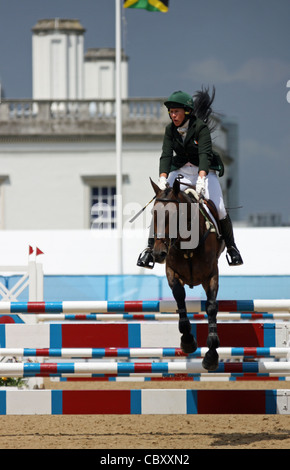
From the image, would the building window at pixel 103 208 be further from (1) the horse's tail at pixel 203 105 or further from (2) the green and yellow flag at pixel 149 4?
(1) the horse's tail at pixel 203 105

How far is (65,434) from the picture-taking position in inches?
297

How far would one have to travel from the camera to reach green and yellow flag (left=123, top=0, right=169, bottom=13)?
790 inches

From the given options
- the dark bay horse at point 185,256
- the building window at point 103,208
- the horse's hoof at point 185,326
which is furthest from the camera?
the building window at point 103,208

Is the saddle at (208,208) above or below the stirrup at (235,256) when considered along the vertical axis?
above

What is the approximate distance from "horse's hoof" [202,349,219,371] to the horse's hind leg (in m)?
0.14

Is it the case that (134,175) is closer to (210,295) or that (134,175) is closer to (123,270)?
(123,270)

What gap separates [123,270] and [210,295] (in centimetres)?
1783

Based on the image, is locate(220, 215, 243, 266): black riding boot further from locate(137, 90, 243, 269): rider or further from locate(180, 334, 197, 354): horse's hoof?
locate(180, 334, 197, 354): horse's hoof

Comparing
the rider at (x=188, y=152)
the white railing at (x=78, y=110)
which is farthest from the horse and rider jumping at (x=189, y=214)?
the white railing at (x=78, y=110)

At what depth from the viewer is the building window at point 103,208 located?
27281 millimetres

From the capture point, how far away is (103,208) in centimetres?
2742

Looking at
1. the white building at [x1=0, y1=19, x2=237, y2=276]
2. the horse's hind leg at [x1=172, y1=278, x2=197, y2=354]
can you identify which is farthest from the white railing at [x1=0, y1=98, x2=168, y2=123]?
the horse's hind leg at [x1=172, y1=278, x2=197, y2=354]

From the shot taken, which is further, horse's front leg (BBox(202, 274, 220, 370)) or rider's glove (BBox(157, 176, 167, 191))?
rider's glove (BBox(157, 176, 167, 191))
